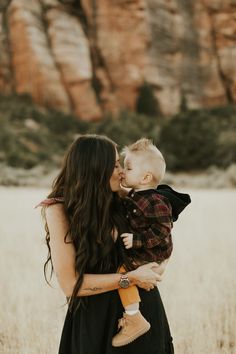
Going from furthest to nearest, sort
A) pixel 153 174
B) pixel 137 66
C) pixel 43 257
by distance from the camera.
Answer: pixel 137 66 < pixel 43 257 < pixel 153 174

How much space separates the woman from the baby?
0.20 feet

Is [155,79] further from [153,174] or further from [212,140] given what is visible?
[153,174]

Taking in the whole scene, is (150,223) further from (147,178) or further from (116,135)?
(116,135)

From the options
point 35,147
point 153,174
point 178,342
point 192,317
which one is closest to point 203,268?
point 192,317

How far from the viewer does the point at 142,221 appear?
2670mm

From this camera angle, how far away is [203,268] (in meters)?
6.71

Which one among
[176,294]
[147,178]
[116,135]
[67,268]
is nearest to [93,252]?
[67,268]

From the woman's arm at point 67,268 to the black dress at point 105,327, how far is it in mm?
127

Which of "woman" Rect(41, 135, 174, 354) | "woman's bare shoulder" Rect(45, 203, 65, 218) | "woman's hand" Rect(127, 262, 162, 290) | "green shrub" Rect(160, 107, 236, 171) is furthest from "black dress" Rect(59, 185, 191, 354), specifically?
"green shrub" Rect(160, 107, 236, 171)

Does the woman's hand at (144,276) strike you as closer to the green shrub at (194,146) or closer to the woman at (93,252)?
the woman at (93,252)

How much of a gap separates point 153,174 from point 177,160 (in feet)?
100.0

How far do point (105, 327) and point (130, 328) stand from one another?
0.53 ft

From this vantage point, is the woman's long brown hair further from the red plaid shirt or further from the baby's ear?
the baby's ear

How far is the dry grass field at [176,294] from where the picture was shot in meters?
4.20
